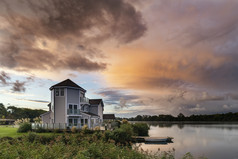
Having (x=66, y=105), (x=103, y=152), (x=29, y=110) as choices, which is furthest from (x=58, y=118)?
(x=29, y=110)

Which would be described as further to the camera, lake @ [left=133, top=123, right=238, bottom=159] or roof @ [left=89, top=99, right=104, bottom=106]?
roof @ [left=89, top=99, right=104, bottom=106]

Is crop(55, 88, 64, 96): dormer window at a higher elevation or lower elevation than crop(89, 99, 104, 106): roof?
higher

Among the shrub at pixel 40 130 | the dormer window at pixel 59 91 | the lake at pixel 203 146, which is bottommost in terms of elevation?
the lake at pixel 203 146

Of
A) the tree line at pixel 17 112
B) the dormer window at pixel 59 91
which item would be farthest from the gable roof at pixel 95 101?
the tree line at pixel 17 112

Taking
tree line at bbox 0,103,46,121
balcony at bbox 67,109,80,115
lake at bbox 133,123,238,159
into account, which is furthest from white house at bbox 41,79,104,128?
tree line at bbox 0,103,46,121

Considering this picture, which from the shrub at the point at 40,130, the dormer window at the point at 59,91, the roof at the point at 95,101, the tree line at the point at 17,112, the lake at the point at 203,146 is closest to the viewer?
the lake at the point at 203,146

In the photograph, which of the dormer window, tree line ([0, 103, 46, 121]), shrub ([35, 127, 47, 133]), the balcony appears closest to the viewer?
shrub ([35, 127, 47, 133])

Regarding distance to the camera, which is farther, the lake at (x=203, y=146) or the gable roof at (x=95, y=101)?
the gable roof at (x=95, y=101)

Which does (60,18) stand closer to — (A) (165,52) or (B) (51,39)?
(B) (51,39)

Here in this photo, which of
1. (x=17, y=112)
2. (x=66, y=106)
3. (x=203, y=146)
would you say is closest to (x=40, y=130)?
(x=66, y=106)

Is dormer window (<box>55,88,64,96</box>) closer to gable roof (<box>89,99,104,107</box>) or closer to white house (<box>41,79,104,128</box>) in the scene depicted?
white house (<box>41,79,104,128</box>)

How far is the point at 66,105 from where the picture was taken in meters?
39.3

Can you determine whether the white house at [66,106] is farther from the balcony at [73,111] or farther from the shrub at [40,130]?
the shrub at [40,130]

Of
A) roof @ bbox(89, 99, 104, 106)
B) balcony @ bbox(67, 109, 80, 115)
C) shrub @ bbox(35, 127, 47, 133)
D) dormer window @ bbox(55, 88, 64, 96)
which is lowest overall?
shrub @ bbox(35, 127, 47, 133)
